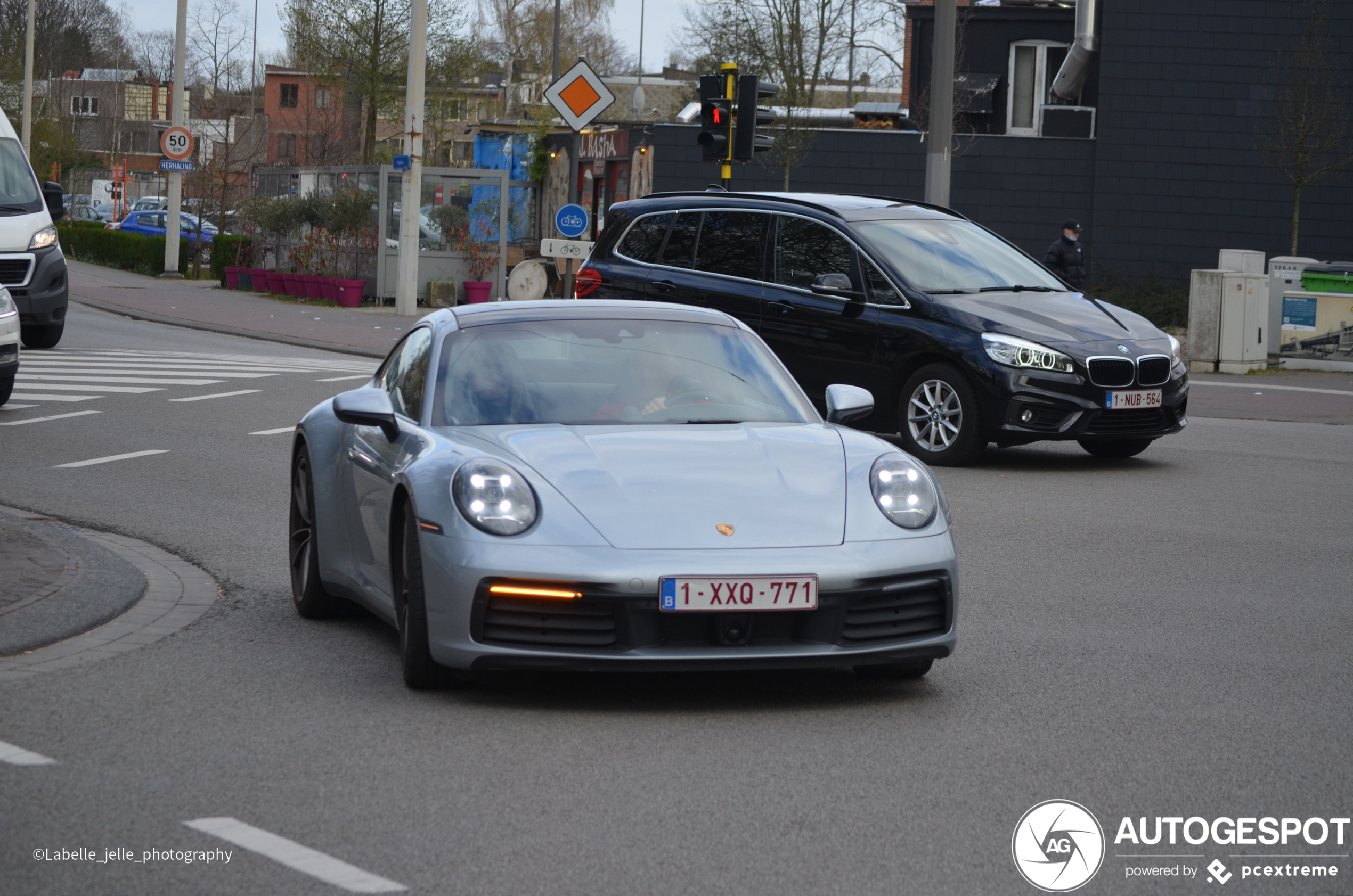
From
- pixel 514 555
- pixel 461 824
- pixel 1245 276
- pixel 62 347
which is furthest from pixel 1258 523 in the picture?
pixel 62 347

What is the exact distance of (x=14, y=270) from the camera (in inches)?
730

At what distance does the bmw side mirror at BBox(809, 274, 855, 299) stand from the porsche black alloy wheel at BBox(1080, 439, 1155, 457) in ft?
6.65

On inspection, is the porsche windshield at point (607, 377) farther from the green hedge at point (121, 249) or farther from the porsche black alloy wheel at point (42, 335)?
the green hedge at point (121, 249)

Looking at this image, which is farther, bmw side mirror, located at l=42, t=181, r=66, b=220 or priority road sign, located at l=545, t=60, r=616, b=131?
bmw side mirror, located at l=42, t=181, r=66, b=220

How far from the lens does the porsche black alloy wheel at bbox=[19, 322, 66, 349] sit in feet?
66.0

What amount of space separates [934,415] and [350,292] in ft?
70.9

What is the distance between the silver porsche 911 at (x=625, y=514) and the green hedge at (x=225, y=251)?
32430 mm

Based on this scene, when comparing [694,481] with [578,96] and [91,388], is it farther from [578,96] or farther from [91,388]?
[578,96]

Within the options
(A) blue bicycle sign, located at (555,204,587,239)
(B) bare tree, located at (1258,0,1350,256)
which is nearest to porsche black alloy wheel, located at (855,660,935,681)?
(A) blue bicycle sign, located at (555,204,587,239)

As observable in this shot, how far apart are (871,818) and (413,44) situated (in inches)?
1044

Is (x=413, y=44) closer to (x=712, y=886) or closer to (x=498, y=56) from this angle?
(x=712, y=886)

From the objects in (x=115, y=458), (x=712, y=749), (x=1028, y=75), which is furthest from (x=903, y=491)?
(x=1028, y=75)

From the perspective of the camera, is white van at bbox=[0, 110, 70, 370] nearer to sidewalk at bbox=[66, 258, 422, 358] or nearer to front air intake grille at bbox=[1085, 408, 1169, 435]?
sidewalk at bbox=[66, 258, 422, 358]

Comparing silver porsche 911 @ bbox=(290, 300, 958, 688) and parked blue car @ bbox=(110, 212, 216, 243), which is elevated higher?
parked blue car @ bbox=(110, 212, 216, 243)
